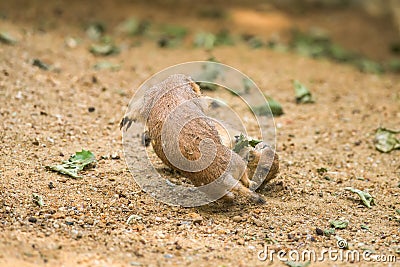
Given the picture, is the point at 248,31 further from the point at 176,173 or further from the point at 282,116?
the point at 176,173

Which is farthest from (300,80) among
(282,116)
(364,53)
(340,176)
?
(340,176)

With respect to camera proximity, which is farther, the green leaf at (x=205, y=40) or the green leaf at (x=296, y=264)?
the green leaf at (x=205, y=40)

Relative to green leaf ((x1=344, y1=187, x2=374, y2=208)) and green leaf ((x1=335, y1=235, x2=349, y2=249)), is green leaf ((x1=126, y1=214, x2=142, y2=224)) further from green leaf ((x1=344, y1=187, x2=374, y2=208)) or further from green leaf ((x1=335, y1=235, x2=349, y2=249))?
green leaf ((x1=344, y1=187, x2=374, y2=208))

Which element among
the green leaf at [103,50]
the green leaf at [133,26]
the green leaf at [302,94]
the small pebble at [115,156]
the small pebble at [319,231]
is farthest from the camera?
the green leaf at [133,26]

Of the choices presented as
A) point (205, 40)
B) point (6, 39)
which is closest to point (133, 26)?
point (205, 40)

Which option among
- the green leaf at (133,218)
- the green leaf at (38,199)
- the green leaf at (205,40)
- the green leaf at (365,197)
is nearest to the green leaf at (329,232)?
the green leaf at (365,197)

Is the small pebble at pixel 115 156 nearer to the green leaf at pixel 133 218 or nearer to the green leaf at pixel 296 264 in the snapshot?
the green leaf at pixel 133 218

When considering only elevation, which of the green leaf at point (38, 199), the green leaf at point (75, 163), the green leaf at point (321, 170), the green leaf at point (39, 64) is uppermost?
the green leaf at point (39, 64)
